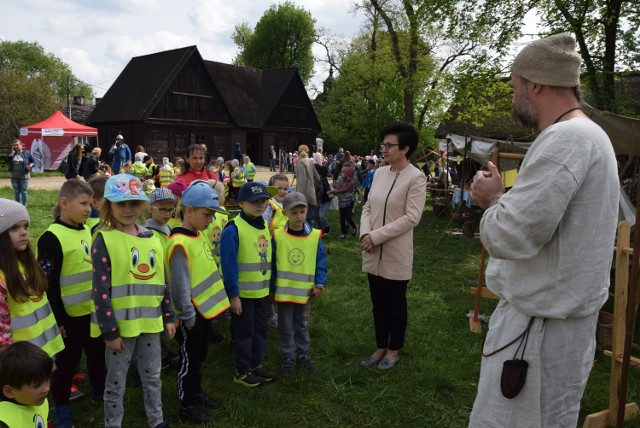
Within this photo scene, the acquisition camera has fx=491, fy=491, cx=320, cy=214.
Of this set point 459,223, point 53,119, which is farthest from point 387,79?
point 459,223

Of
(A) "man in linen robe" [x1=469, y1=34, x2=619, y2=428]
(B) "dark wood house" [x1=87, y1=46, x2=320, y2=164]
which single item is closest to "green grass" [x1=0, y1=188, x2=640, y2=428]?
(A) "man in linen robe" [x1=469, y1=34, x2=619, y2=428]

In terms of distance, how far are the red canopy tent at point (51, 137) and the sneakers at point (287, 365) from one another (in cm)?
2509

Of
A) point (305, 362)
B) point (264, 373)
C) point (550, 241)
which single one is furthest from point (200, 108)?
point (550, 241)

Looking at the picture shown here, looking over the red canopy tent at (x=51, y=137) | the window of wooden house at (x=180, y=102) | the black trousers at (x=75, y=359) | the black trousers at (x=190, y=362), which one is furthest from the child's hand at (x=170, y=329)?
the window of wooden house at (x=180, y=102)

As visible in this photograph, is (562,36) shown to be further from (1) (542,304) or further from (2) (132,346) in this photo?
Answer: (2) (132,346)

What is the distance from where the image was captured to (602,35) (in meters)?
15.0

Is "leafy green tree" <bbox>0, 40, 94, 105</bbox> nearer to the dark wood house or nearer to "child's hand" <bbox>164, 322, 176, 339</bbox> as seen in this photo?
the dark wood house

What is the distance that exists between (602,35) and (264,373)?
15.6m

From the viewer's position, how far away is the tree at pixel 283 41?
56281mm

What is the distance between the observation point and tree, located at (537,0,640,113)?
13984 millimetres

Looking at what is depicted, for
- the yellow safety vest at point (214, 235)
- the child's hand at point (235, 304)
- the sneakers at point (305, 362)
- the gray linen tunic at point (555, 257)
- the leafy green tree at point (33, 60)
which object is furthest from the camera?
the leafy green tree at point (33, 60)

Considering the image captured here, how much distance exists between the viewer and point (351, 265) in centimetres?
873

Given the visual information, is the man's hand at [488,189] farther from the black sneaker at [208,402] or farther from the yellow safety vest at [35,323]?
the black sneaker at [208,402]

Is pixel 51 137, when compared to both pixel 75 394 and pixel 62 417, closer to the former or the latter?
pixel 75 394
